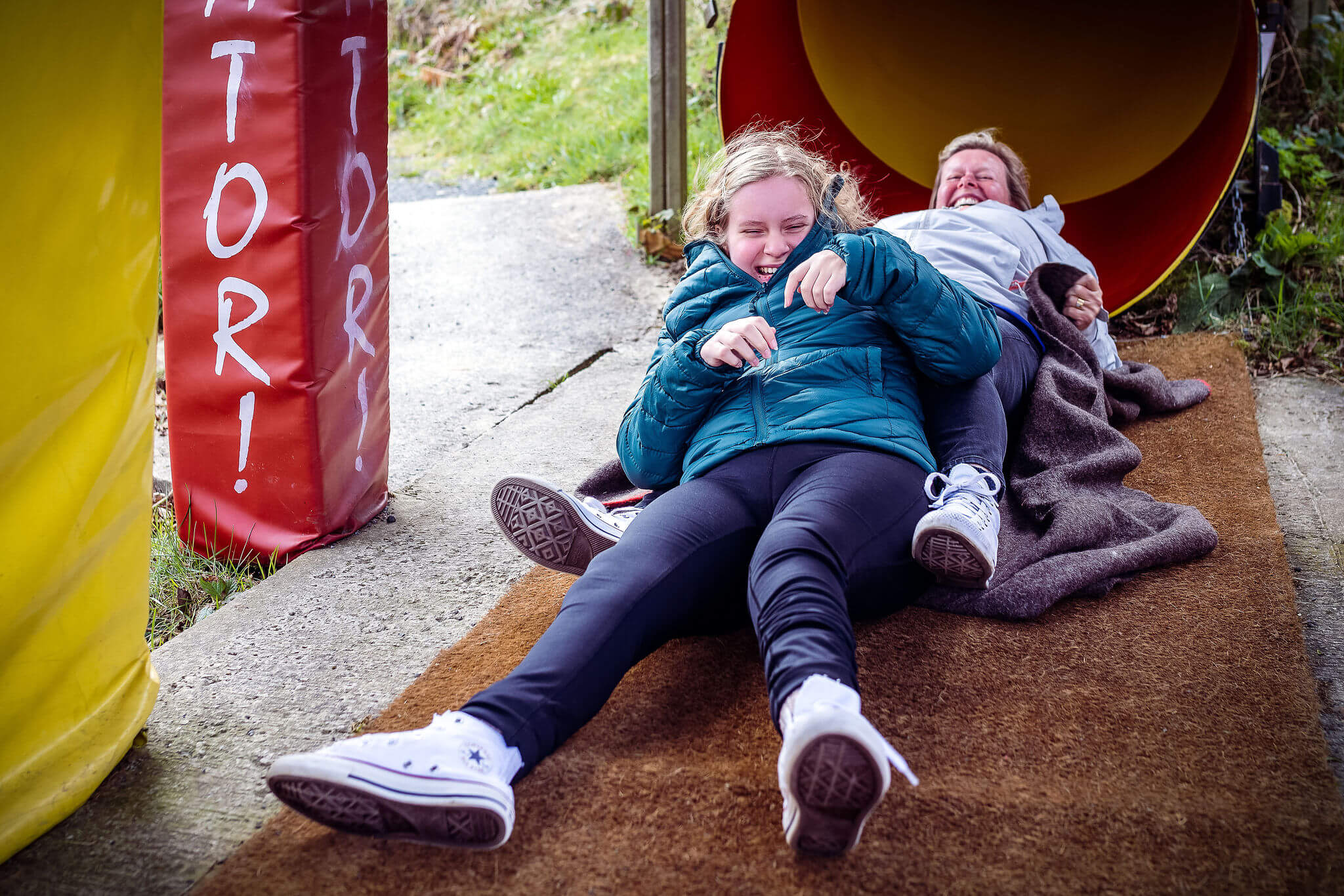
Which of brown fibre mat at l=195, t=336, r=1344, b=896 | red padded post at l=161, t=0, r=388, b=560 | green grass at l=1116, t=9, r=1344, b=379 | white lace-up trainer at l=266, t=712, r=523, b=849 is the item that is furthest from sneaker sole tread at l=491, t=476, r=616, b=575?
green grass at l=1116, t=9, r=1344, b=379

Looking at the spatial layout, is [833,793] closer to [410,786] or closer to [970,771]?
[970,771]

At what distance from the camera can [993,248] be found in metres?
2.80

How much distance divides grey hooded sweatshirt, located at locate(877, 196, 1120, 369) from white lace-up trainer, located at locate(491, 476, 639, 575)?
1281mm

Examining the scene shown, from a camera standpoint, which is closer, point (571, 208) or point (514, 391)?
point (514, 391)

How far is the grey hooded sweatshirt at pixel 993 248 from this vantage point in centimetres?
272

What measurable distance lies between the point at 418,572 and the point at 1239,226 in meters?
3.32

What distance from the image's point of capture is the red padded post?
203 cm

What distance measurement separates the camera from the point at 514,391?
11.4 ft

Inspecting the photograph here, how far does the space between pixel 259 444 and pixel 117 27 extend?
100cm

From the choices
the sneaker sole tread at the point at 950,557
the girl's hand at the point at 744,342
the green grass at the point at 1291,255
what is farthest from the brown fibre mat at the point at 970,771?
the green grass at the point at 1291,255

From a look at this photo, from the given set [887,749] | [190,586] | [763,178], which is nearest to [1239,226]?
[763,178]

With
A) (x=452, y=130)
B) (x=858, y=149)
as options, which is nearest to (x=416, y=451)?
(x=858, y=149)

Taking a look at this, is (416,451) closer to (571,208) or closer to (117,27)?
(117,27)

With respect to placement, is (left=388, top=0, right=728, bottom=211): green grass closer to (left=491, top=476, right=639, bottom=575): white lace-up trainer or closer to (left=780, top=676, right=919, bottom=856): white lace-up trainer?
(left=491, top=476, right=639, bottom=575): white lace-up trainer
